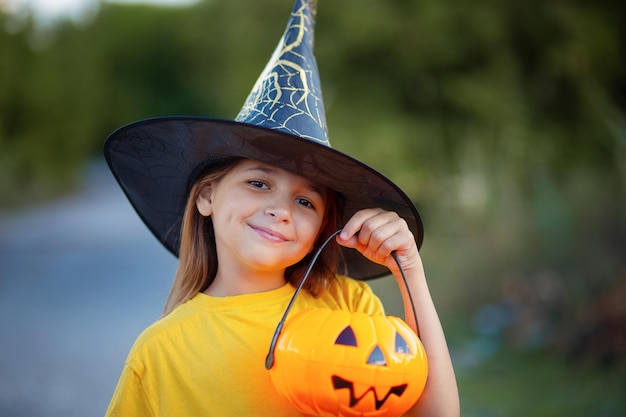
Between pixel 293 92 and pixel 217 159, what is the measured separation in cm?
34

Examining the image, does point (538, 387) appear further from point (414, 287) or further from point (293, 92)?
point (293, 92)

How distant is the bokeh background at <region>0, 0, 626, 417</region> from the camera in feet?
17.6

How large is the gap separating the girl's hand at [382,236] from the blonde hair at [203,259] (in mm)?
259

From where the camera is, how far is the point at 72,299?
823 cm

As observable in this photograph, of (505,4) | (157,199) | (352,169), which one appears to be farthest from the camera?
(505,4)

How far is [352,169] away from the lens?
207 centimetres

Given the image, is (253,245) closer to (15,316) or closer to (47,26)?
(15,316)

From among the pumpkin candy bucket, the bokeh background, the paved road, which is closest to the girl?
the pumpkin candy bucket

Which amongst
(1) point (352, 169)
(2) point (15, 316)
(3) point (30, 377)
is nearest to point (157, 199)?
(1) point (352, 169)

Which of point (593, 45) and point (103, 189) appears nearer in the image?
point (593, 45)

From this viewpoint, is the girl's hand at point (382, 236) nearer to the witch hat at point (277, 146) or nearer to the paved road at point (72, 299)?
the witch hat at point (277, 146)

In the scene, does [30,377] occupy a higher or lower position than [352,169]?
lower

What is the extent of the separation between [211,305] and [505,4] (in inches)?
273

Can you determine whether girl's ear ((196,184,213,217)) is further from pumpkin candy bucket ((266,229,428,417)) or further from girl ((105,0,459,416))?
pumpkin candy bucket ((266,229,428,417))
